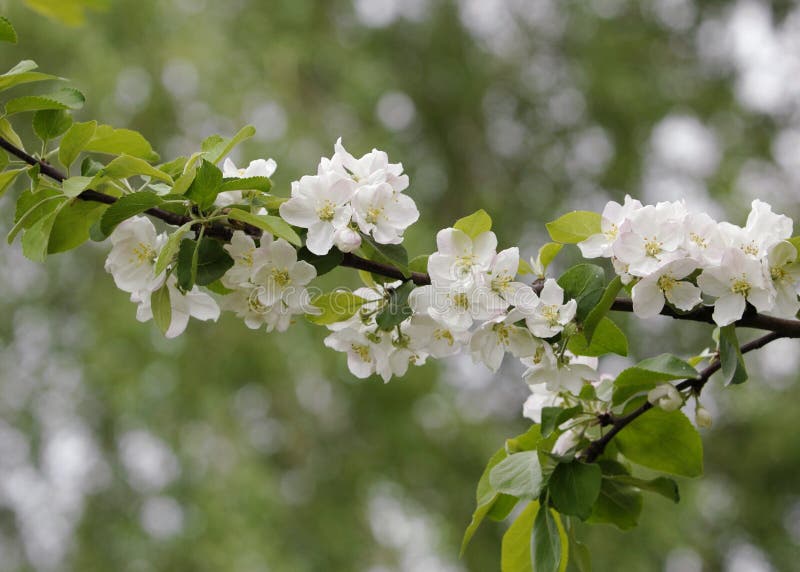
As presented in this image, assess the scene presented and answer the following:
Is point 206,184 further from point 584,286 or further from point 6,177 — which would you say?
point 584,286

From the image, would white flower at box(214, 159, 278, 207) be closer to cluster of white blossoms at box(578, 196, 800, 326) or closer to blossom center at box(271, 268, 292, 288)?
Answer: blossom center at box(271, 268, 292, 288)

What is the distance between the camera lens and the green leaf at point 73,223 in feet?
2.82

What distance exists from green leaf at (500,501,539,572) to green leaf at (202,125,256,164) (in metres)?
0.50

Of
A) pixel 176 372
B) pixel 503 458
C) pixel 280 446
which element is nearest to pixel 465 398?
pixel 280 446

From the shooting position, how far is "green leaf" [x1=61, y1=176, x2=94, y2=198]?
80 cm

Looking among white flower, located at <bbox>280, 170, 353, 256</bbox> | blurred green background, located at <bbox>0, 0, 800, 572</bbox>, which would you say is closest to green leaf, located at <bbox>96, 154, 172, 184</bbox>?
white flower, located at <bbox>280, 170, 353, 256</bbox>

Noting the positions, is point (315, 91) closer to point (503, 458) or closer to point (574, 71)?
point (574, 71)

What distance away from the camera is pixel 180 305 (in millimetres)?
910

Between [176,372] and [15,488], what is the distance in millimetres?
1368

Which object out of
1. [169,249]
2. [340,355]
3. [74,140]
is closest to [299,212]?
[169,249]

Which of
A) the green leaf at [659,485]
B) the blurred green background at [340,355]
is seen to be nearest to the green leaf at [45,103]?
the green leaf at [659,485]

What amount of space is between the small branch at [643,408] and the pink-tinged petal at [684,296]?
0.09m

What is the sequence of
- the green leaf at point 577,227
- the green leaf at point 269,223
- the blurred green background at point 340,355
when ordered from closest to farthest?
1. the green leaf at point 269,223
2. the green leaf at point 577,227
3. the blurred green background at point 340,355

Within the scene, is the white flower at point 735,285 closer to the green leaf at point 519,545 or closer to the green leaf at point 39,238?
the green leaf at point 519,545
